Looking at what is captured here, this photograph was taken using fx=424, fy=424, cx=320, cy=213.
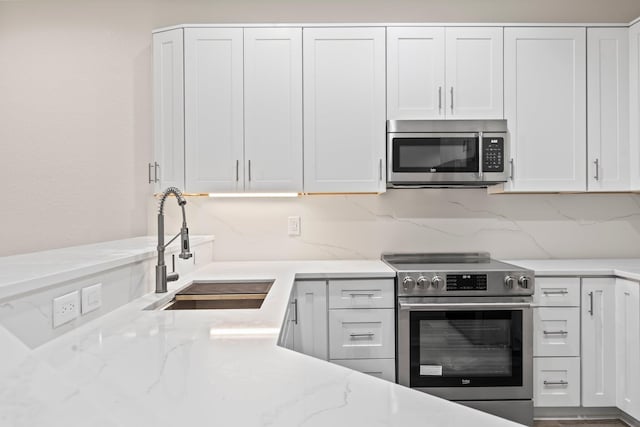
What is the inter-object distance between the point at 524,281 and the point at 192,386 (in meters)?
2.07

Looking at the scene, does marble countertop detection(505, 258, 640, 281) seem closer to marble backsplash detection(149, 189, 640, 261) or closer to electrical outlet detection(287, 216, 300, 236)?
marble backsplash detection(149, 189, 640, 261)

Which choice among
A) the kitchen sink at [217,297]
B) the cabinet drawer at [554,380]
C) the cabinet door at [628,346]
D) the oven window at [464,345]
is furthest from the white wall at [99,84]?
the cabinet door at [628,346]

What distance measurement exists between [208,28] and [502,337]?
251 cm

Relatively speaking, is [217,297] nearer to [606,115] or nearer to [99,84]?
[99,84]

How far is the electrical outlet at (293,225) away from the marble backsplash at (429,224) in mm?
32

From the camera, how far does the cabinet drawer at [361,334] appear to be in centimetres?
240

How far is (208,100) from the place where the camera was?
262 centimetres

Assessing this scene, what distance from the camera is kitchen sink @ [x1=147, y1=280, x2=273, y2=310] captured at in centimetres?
189

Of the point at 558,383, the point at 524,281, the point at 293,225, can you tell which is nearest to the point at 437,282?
the point at 524,281

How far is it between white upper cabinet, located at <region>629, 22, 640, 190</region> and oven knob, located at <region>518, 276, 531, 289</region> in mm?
1004

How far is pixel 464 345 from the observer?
234 centimetres

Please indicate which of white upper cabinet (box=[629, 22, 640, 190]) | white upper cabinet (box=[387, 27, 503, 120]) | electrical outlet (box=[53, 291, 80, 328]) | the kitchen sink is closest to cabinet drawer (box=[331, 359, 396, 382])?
the kitchen sink

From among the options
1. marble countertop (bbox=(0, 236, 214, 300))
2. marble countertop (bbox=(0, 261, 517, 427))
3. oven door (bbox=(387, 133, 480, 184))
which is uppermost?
oven door (bbox=(387, 133, 480, 184))

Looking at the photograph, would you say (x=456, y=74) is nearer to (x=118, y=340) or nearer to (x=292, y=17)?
(x=292, y=17)
